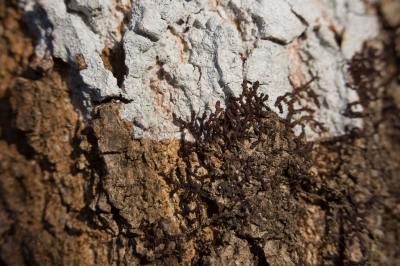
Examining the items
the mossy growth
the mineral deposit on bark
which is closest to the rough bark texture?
the mossy growth

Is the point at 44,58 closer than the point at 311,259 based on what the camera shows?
No

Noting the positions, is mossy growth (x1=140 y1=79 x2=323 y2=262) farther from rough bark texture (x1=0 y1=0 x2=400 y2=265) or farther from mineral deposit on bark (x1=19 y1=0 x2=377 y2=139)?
mineral deposit on bark (x1=19 y1=0 x2=377 y2=139)

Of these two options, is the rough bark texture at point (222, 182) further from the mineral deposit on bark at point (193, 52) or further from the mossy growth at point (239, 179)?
the mineral deposit on bark at point (193, 52)

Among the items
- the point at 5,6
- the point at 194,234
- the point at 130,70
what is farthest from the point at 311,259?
the point at 5,6

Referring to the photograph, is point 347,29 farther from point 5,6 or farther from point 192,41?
point 5,6

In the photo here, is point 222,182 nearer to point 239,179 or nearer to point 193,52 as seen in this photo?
point 239,179

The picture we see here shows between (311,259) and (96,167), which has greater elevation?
(96,167)
